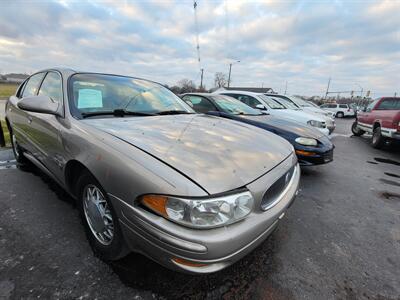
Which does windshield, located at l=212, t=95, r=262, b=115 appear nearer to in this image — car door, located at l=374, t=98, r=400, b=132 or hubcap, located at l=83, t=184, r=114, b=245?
hubcap, located at l=83, t=184, r=114, b=245

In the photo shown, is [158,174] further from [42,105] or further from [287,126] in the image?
[287,126]

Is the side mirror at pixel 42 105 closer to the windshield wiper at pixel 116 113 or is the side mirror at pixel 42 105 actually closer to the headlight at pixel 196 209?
the windshield wiper at pixel 116 113

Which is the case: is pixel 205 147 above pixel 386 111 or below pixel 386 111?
above

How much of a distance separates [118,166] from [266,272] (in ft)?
4.76

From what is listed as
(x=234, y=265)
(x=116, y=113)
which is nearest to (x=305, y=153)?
(x=234, y=265)

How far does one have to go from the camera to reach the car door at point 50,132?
2.23 meters

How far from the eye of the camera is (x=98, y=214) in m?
1.88

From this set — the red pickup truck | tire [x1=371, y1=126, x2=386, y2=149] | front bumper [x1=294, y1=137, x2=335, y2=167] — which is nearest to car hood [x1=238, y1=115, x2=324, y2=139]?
front bumper [x1=294, y1=137, x2=335, y2=167]

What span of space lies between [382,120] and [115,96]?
8164 millimetres

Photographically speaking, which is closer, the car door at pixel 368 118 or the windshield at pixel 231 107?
the windshield at pixel 231 107

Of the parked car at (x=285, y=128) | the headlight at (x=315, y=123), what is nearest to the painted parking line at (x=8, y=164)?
the parked car at (x=285, y=128)

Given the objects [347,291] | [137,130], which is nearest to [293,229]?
[347,291]

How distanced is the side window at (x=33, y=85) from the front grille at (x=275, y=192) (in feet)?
10.7

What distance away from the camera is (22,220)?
2.44 m
